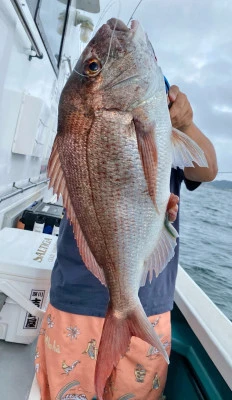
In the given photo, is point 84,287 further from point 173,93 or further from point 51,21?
point 51,21

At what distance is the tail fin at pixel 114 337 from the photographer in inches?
46.3

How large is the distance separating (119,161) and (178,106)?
0.30 m

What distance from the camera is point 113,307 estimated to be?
120 cm

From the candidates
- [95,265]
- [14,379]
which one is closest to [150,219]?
[95,265]

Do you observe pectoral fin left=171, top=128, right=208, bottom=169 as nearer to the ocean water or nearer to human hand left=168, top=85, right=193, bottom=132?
human hand left=168, top=85, right=193, bottom=132

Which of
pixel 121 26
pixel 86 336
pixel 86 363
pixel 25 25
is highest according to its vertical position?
pixel 25 25

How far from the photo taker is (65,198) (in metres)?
1.14

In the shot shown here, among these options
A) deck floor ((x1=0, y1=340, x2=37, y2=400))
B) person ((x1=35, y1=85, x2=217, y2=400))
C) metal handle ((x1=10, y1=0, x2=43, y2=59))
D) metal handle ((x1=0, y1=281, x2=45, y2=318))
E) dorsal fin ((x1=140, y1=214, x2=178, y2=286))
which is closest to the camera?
Answer: dorsal fin ((x1=140, y1=214, x2=178, y2=286))

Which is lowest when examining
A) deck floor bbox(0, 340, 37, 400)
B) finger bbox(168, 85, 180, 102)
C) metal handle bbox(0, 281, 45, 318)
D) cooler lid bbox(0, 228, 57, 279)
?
deck floor bbox(0, 340, 37, 400)

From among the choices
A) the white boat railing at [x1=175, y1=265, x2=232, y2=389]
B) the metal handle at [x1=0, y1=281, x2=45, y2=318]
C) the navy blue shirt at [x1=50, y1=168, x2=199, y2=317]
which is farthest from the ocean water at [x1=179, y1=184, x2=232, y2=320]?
the navy blue shirt at [x1=50, y1=168, x2=199, y2=317]

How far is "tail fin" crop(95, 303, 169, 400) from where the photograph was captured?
1.17 m

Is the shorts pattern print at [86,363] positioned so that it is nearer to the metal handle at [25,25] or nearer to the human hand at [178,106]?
the human hand at [178,106]

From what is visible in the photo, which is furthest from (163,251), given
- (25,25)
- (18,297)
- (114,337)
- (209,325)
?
(25,25)

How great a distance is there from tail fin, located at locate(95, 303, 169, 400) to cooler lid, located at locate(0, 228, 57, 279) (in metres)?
0.93
